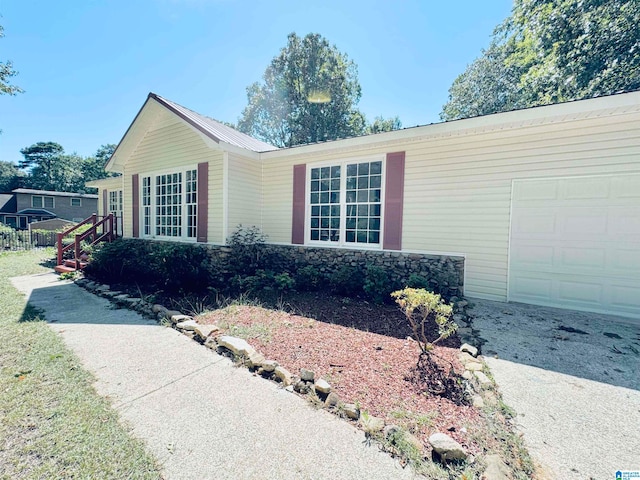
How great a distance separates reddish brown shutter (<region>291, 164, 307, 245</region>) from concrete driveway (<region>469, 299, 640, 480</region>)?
455 cm

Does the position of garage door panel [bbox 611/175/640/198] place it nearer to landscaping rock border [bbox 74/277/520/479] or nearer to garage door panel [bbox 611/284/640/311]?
garage door panel [bbox 611/284/640/311]

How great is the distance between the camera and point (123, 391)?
8.68ft

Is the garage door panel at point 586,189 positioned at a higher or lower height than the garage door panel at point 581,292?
higher

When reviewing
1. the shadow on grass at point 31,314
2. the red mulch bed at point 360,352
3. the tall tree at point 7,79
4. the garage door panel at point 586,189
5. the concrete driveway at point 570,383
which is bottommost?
the shadow on grass at point 31,314

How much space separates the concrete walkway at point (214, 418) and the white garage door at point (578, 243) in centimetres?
525

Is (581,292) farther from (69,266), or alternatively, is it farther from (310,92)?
(310,92)

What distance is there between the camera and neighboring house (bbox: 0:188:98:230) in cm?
2516

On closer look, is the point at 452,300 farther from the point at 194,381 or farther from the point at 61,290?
the point at 61,290

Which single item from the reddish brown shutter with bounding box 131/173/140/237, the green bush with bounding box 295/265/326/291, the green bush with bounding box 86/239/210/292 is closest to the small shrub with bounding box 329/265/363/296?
the green bush with bounding box 295/265/326/291

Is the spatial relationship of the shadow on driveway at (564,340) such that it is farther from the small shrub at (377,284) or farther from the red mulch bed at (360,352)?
the small shrub at (377,284)

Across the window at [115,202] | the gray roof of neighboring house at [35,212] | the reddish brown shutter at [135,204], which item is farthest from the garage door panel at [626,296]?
the gray roof of neighboring house at [35,212]

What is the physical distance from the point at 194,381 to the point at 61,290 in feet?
20.2

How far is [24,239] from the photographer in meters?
14.8

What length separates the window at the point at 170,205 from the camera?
8.07m
